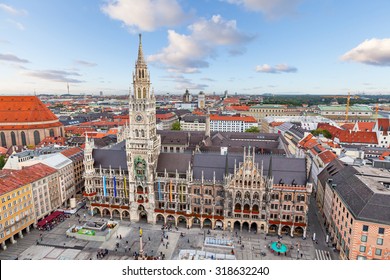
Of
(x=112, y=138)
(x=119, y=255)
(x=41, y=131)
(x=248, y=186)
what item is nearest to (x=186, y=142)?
(x=112, y=138)

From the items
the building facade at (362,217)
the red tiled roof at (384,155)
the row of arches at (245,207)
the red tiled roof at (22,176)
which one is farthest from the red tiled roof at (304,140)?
the red tiled roof at (22,176)

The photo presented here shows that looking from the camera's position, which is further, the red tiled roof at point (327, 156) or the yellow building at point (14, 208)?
the red tiled roof at point (327, 156)

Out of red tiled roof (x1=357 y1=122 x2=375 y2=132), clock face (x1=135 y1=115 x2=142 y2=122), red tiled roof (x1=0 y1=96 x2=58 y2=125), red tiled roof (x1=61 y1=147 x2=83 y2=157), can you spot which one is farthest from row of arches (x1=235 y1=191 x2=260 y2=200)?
red tiled roof (x1=357 y1=122 x2=375 y2=132)

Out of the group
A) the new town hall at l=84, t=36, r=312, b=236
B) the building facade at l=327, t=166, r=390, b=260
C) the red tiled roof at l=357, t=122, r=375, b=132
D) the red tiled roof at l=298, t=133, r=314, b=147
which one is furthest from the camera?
the red tiled roof at l=357, t=122, r=375, b=132

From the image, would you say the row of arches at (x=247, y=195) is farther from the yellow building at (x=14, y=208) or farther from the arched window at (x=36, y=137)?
the arched window at (x=36, y=137)

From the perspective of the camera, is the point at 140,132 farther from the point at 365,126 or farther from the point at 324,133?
the point at 365,126

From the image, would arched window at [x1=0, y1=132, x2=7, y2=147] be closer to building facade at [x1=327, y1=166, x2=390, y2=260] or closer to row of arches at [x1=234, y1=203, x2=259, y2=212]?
row of arches at [x1=234, y1=203, x2=259, y2=212]
